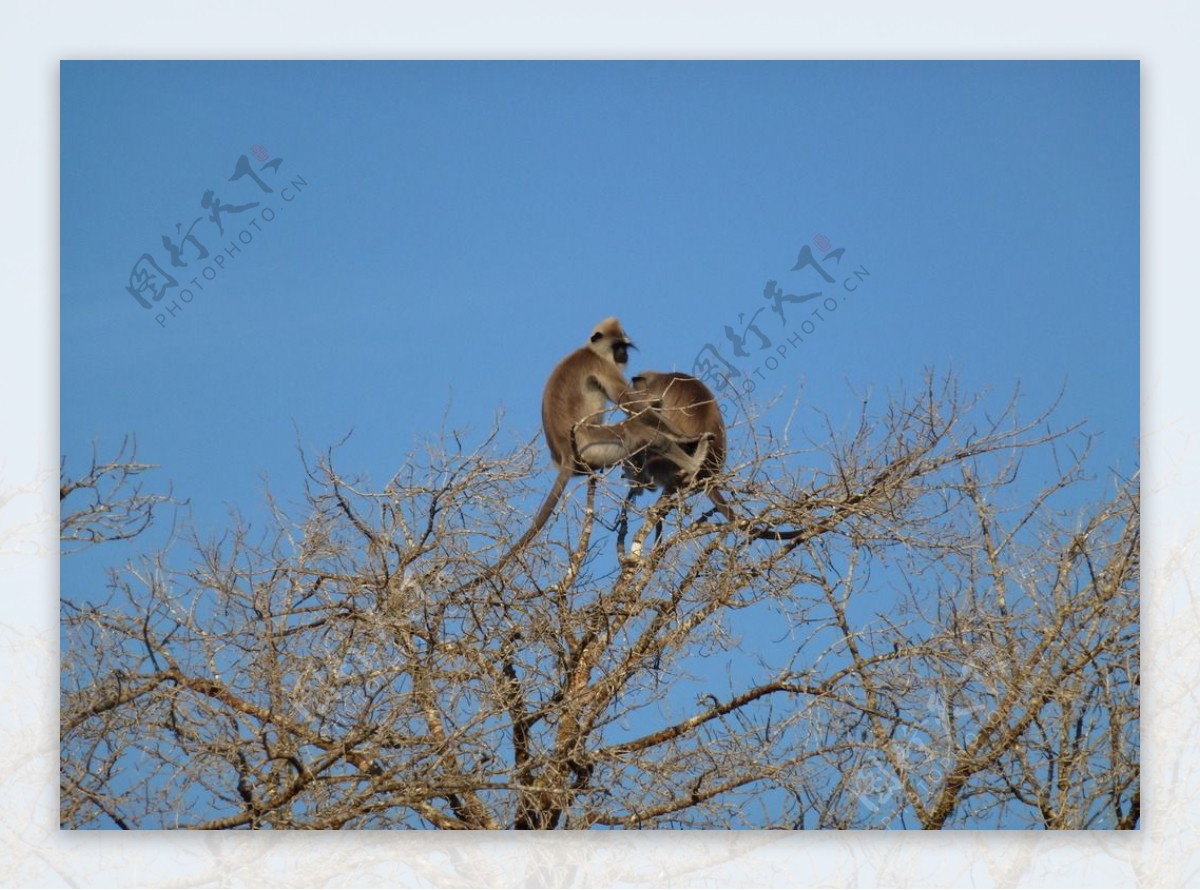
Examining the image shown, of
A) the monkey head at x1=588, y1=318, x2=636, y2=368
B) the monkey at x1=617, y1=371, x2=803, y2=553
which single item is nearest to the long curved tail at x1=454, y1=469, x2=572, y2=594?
the monkey at x1=617, y1=371, x2=803, y2=553

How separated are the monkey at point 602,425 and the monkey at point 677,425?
1 cm

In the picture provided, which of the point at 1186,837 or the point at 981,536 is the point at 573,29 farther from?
the point at 1186,837

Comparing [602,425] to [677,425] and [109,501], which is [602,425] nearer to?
[677,425]

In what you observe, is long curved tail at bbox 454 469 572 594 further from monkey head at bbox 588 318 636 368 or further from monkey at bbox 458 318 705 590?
monkey head at bbox 588 318 636 368

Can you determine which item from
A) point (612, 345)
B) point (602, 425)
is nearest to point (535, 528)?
point (602, 425)

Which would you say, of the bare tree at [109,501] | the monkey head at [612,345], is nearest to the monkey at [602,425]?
the monkey head at [612,345]

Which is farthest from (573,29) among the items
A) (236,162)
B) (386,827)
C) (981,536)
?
(386,827)

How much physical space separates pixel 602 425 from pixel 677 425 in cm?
38

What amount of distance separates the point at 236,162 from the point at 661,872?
3331 millimetres

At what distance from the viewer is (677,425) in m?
9.09

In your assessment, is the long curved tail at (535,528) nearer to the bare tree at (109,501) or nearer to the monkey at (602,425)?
the monkey at (602,425)

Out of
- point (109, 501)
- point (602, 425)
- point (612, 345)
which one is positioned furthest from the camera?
point (612, 345)

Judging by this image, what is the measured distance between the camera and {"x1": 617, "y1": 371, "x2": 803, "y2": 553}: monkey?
28.9ft

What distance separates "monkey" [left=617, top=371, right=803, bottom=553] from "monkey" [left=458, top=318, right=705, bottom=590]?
0.04 ft
